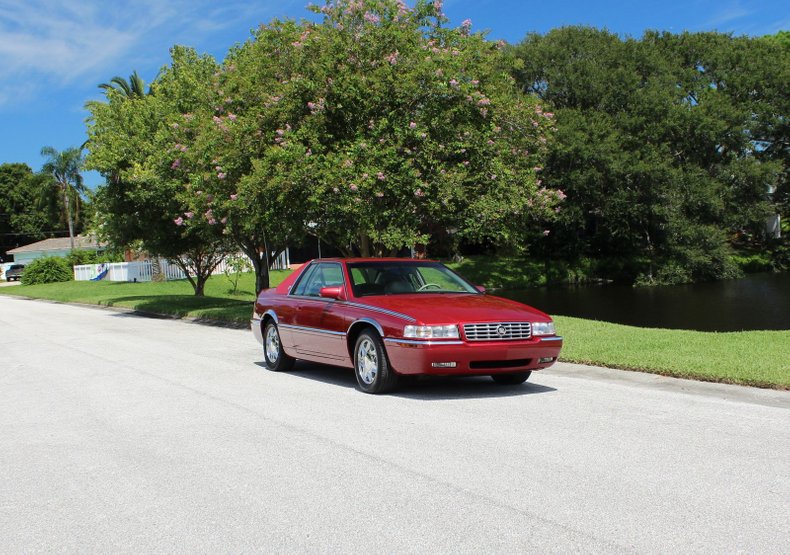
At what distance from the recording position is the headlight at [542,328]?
8820 mm

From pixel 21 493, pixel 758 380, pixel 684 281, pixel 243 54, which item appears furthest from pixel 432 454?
pixel 684 281

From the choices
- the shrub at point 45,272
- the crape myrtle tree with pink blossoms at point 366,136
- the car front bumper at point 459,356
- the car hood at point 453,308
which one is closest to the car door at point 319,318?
the car hood at point 453,308

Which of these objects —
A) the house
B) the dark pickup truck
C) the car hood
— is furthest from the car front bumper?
the house

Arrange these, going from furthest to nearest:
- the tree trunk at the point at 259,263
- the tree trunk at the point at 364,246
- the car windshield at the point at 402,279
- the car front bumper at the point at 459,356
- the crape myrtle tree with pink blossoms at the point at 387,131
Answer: the tree trunk at the point at 259,263 → the tree trunk at the point at 364,246 → the crape myrtle tree with pink blossoms at the point at 387,131 → the car windshield at the point at 402,279 → the car front bumper at the point at 459,356

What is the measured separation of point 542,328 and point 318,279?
318cm

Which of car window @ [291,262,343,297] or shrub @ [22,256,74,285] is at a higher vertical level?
shrub @ [22,256,74,285]

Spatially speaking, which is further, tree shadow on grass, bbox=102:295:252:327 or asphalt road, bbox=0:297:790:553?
tree shadow on grass, bbox=102:295:252:327

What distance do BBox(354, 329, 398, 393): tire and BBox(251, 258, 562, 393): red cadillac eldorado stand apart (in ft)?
0.04

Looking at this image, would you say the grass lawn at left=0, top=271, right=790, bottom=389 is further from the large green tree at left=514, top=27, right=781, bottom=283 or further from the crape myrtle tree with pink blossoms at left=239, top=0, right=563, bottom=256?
the large green tree at left=514, top=27, right=781, bottom=283

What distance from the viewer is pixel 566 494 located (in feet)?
16.1

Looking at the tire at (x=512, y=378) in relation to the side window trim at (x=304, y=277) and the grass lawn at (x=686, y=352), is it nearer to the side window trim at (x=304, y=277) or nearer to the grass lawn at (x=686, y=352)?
the grass lawn at (x=686, y=352)

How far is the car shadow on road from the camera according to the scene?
8.77 meters

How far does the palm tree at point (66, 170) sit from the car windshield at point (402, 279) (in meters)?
74.5

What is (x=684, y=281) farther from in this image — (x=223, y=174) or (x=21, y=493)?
(x=21, y=493)
